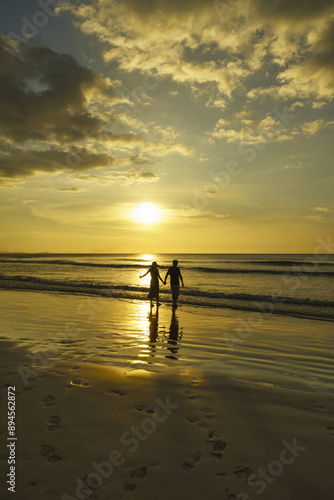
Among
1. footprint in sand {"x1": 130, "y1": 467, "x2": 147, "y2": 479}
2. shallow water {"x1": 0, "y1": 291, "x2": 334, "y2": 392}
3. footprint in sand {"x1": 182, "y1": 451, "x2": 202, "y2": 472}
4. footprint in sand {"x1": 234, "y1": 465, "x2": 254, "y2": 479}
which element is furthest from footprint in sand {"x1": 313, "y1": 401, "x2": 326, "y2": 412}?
footprint in sand {"x1": 130, "y1": 467, "x2": 147, "y2": 479}

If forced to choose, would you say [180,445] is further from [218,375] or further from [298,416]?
[218,375]

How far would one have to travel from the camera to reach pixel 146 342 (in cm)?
849

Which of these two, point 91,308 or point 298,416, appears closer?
point 298,416

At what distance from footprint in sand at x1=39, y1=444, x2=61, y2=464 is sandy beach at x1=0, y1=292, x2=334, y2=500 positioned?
0.01 meters

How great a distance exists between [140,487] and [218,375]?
3.36m

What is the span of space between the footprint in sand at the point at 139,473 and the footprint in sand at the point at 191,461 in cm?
43

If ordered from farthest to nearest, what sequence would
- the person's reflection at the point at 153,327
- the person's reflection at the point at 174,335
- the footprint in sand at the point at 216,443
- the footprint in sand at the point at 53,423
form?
the person's reflection at the point at 153,327, the person's reflection at the point at 174,335, the footprint in sand at the point at 53,423, the footprint in sand at the point at 216,443

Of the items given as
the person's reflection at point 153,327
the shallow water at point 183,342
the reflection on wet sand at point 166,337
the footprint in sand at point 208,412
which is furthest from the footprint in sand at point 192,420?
the person's reflection at point 153,327

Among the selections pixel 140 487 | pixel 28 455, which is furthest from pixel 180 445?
pixel 28 455

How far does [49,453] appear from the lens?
3217 mm

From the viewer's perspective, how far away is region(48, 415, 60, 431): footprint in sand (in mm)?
3723

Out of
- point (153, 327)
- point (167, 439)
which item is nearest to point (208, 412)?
point (167, 439)

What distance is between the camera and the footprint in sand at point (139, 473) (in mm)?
2957

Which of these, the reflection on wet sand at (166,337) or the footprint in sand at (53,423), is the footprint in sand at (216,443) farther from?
the reflection on wet sand at (166,337)
